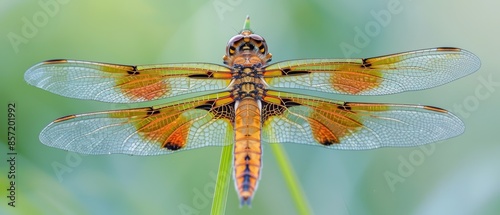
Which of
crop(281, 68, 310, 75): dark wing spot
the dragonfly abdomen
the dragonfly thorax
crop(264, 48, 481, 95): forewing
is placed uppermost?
the dragonfly thorax

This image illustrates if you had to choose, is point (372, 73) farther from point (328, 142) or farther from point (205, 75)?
point (205, 75)

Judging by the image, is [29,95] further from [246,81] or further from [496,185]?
[496,185]

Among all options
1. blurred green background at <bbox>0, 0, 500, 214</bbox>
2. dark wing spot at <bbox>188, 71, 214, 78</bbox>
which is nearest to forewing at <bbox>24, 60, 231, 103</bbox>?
dark wing spot at <bbox>188, 71, 214, 78</bbox>

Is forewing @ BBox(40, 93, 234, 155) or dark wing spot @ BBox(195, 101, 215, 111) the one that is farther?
dark wing spot @ BBox(195, 101, 215, 111)

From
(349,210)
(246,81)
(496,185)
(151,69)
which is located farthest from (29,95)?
(496,185)

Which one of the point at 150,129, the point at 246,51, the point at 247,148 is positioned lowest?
the point at 247,148

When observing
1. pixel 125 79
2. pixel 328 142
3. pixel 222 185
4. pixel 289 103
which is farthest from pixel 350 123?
pixel 125 79

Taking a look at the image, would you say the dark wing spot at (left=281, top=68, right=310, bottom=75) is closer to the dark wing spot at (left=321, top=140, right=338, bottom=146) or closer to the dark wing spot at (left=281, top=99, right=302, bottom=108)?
the dark wing spot at (left=281, top=99, right=302, bottom=108)
